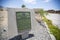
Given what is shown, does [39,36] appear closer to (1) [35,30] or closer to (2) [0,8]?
(1) [35,30]

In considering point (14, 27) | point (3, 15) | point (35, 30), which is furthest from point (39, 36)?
point (3, 15)

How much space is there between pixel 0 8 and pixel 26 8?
289mm

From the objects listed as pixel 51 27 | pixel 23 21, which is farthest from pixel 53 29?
pixel 23 21

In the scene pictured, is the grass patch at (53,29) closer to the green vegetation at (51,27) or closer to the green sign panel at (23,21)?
the green vegetation at (51,27)

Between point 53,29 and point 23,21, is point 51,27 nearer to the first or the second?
point 53,29

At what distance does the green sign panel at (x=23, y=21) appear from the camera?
4.64 ft

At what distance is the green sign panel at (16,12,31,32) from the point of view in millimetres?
1415

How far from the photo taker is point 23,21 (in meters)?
1.42

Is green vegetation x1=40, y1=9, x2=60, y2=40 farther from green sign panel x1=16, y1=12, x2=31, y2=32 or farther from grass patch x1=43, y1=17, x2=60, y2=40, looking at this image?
green sign panel x1=16, y1=12, x2=31, y2=32

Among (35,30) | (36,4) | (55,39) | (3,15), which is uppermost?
(36,4)

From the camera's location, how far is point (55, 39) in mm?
1446

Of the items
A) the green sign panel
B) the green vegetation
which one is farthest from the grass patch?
the green sign panel

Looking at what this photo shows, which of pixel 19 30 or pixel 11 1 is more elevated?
pixel 11 1

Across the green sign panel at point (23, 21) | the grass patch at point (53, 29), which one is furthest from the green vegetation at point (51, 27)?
the green sign panel at point (23, 21)
